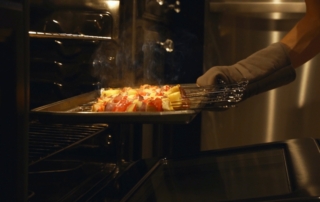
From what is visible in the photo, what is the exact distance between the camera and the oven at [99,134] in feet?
1.81

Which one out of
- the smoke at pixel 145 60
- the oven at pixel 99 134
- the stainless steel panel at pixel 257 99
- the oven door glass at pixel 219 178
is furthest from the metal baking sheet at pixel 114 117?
the stainless steel panel at pixel 257 99

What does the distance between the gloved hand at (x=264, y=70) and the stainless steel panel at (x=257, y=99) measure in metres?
0.62

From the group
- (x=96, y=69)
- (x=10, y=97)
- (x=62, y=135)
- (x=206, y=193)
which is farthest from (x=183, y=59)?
(x=10, y=97)

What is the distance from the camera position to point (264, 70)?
1.08 metres

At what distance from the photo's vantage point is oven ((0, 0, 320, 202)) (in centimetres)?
55

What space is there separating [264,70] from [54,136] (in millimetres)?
476

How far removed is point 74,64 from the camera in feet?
3.71

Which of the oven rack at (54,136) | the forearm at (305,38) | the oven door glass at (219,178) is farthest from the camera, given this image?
the forearm at (305,38)

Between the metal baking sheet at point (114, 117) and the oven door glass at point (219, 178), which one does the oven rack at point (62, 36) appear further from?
the oven door glass at point (219, 178)

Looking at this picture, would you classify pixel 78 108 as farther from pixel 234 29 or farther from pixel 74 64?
pixel 234 29

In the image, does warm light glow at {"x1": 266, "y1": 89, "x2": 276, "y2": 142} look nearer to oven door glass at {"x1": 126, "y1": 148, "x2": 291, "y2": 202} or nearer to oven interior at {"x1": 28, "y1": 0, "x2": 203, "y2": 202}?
oven interior at {"x1": 28, "y1": 0, "x2": 203, "y2": 202}

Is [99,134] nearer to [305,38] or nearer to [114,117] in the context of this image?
[114,117]

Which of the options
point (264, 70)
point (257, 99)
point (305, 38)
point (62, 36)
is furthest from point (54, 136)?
point (257, 99)

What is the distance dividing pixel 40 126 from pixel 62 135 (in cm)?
5
